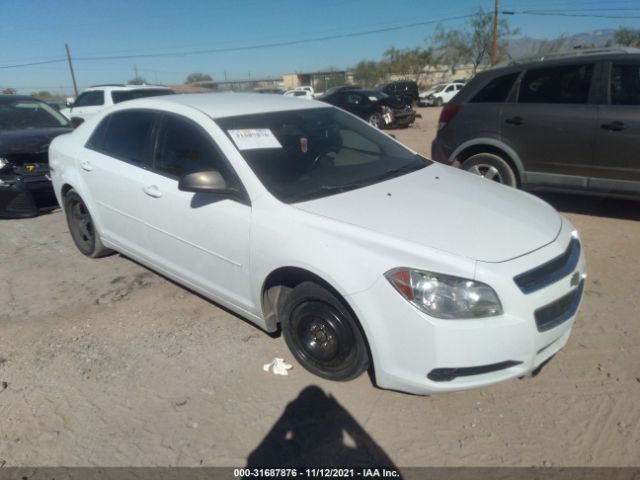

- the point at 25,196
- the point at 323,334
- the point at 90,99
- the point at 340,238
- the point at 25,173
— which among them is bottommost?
the point at 323,334

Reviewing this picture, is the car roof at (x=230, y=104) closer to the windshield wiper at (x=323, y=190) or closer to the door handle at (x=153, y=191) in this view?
the door handle at (x=153, y=191)

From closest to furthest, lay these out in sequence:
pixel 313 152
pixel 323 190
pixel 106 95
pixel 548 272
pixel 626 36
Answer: pixel 548 272
pixel 323 190
pixel 313 152
pixel 106 95
pixel 626 36

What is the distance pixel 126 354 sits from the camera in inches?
124

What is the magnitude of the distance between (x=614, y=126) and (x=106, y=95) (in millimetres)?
11441

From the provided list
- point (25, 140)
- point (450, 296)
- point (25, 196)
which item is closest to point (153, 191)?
point (450, 296)

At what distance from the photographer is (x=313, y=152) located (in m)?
3.26

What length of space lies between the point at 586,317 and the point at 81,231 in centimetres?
459

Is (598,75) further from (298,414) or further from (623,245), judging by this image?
(298,414)

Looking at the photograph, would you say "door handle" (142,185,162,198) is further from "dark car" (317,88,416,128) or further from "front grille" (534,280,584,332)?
"dark car" (317,88,416,128)

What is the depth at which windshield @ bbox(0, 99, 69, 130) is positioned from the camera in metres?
6.79

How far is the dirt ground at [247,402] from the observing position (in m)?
2.31

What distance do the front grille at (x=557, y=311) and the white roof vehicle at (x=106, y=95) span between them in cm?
1099

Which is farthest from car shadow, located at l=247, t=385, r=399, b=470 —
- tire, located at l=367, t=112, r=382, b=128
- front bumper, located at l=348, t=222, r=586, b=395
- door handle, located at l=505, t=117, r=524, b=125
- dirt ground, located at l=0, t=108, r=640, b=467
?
tire, located at l=367, t=112, r=382, b=128

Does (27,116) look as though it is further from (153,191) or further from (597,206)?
(597,206)
